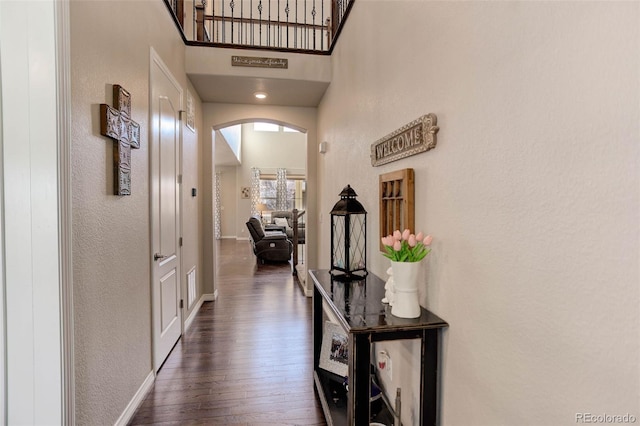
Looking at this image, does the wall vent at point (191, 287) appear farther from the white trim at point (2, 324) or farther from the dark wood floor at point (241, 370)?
the white trim at point (2, 324)

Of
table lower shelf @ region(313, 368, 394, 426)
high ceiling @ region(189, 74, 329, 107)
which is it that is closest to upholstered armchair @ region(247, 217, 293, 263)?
high ceiling @ region(189, 74, 329, 107)

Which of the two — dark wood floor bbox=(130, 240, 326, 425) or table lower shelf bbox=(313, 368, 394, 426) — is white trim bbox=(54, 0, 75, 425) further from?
table lower shelf bbox=(313, 368, 394, 426)

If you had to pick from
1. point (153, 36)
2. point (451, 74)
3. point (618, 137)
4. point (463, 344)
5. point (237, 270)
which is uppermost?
point (153, 36)

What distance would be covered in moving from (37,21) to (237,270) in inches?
206

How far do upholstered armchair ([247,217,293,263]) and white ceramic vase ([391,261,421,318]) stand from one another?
5522 mm

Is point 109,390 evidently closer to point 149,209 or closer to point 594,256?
point 149,209

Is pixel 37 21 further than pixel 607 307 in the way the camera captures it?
Yes

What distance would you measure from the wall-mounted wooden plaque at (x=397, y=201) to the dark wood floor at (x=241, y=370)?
4.10 feet

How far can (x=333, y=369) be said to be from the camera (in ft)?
7.10

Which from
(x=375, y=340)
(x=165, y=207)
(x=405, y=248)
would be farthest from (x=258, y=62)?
(x=375, y=340)

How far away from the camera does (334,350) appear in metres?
2.19

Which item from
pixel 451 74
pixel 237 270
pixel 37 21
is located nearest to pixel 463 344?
pixel 451 74

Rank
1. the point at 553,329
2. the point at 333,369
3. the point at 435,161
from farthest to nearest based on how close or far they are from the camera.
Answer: the point at 333,369
the point at 435,161
the point at 553,329

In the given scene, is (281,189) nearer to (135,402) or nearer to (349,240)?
(349,240)
